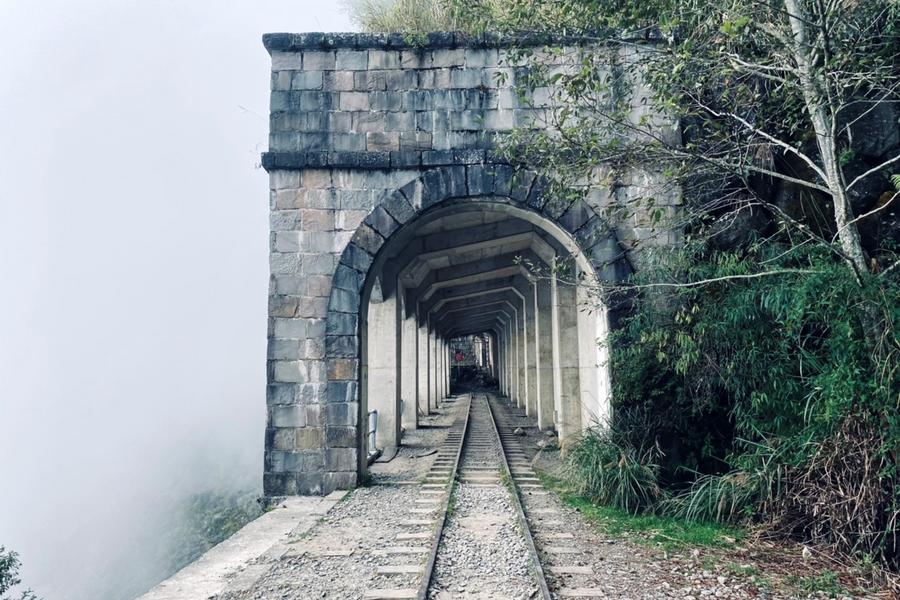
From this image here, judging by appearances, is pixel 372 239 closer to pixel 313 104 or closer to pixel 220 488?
pixel 313 104

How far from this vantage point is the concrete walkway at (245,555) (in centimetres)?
455

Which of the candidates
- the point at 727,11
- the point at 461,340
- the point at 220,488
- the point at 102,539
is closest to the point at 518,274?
the point at 727,11

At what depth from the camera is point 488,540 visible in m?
5.71

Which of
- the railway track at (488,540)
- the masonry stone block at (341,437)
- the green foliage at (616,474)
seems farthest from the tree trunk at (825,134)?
the masonry stone block at (341,437)

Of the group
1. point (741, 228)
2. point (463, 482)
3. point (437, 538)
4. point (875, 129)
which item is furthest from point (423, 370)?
point (875, 129)

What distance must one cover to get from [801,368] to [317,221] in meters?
6.01

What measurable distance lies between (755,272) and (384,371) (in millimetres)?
8342

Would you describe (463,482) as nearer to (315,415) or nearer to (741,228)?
(315,415)

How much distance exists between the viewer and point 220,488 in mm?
24844

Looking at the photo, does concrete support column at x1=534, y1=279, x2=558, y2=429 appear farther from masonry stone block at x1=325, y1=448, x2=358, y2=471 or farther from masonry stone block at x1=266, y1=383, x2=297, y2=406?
masonry stone block at x1=266, y1=383, x2=297, y2=406

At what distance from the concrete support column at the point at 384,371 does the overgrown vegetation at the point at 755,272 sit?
5.83 meters

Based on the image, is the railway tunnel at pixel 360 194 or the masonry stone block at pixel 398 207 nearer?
the railway tunnel at pixel 360 194

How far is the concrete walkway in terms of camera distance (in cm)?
455

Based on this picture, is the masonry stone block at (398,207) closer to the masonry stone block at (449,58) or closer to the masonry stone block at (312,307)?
the masonry stone block at (312,307)
